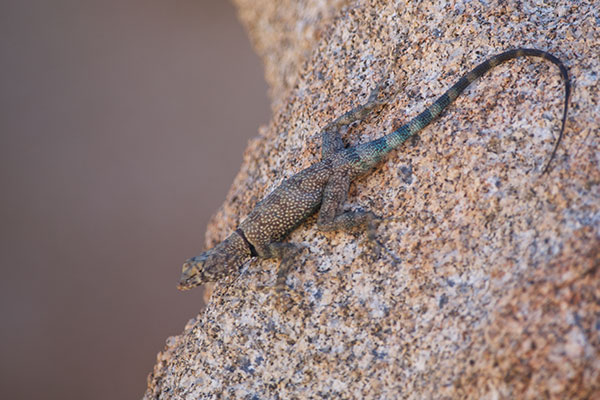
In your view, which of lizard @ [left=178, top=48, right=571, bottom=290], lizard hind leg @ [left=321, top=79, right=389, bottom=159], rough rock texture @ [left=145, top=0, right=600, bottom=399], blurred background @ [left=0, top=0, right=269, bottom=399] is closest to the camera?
rough rock texture @ [left=145, top=0, right=600, bottom=399]

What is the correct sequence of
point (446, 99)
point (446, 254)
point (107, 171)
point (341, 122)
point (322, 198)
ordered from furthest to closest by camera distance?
point (107, 171) < point (341, 122) < point (322, 198) < point (446, 99) < point (446, 254)

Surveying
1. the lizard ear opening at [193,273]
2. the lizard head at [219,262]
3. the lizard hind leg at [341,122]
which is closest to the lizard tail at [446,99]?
the lizard hind leg at [341,122]

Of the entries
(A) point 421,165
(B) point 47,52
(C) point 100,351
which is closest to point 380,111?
(A) point 421,165

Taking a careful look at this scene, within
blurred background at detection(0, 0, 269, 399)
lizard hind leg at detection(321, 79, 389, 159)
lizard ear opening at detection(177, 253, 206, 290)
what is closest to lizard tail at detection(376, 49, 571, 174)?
lizard hind leg at detection(321, 79, 389, 159)

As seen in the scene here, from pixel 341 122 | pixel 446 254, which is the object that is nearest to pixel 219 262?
pixel 341 122

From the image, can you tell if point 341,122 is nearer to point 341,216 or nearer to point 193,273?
point 341,216

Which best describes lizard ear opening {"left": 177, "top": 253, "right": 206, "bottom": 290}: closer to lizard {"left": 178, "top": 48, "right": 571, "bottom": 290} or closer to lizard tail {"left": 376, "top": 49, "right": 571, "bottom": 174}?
lizard {"left": 178, "top": 48, "right": 571, "bottom": 290}

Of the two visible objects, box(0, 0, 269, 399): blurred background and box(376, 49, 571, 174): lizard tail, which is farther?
box(0, 0, 269, 399): blurred background
